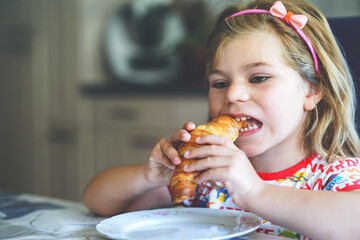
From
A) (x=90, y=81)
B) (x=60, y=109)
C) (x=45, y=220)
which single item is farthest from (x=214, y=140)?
(x=60, y=109)

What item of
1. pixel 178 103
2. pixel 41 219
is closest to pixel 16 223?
pixel 41 219

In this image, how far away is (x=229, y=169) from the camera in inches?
31.6

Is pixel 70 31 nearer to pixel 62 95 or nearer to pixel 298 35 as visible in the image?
pixel 62 95

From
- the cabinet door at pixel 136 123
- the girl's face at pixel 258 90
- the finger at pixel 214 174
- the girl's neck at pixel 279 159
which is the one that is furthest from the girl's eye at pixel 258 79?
the cabinet door at pixel 136 123

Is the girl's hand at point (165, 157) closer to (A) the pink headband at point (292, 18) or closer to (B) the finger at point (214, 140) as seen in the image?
(B) the finger at point (214, 140)

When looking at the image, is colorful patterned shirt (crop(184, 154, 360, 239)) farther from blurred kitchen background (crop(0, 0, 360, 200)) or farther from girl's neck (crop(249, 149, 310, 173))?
blurred kitchen background (crop(0, 0, 360, 200))

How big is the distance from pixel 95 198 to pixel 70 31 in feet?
8.49

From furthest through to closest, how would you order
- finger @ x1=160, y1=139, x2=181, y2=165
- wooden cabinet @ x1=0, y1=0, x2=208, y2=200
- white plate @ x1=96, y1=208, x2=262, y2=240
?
wooden cabinet @ x1=0, y1=0, x2=208, y2=200
finger @ x1=160, y1=139, x2=181, y2=165
white plate @ x1=96, y1=208, x2=262, y2=240

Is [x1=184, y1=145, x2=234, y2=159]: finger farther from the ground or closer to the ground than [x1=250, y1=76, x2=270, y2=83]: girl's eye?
closer to the ground

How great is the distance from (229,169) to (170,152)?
0.16m

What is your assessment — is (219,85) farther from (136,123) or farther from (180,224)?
(136,123)

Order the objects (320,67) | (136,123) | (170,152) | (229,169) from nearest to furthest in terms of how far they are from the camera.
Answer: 1. (229,169)
2. (170,152)
3. (320,67)
4. (136,123)

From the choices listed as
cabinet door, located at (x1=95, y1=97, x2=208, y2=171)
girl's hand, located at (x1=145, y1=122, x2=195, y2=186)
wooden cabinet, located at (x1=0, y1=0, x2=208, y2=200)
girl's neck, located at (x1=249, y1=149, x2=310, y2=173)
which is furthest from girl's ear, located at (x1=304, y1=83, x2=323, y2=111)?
wooden cabinet, located at (x1=0, y1=0, x2=208, y2=200)

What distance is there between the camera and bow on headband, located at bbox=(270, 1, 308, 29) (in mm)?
1082
